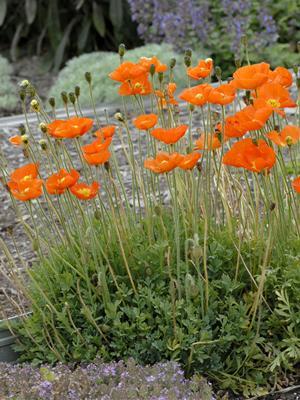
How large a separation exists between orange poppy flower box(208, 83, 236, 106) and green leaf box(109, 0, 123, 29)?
4906 millimetres

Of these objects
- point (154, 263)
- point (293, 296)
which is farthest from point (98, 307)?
point (293, 296)

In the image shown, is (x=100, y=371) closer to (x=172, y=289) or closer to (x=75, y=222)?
(x=172, y=289)

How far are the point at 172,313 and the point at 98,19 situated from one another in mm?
5219

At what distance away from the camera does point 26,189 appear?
2.47 meters

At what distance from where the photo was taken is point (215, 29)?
6.71 meters

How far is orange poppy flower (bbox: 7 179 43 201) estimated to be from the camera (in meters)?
2.44

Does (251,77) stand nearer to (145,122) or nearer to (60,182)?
(145,122)

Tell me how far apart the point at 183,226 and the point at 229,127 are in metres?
0.49

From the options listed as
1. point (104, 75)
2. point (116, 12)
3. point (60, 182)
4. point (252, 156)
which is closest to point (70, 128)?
point (60, 182)

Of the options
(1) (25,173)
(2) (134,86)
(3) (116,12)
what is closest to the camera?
(1) (25,173)

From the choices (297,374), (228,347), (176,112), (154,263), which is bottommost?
(297,374)

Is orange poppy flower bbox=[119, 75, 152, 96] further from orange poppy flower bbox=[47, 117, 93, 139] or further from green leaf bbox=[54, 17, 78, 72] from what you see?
green leaf bbox=[54, 17, 78, 72]

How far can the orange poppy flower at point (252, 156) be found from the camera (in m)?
2.41

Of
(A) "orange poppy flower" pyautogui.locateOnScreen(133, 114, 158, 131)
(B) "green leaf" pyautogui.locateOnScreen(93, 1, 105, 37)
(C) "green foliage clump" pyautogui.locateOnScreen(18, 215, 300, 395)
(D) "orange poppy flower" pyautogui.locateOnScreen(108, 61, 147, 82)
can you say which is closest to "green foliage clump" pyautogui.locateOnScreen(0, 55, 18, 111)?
(B) "green leaf" pyautogui.locateOnScreen(93, 1, 105, 37)
